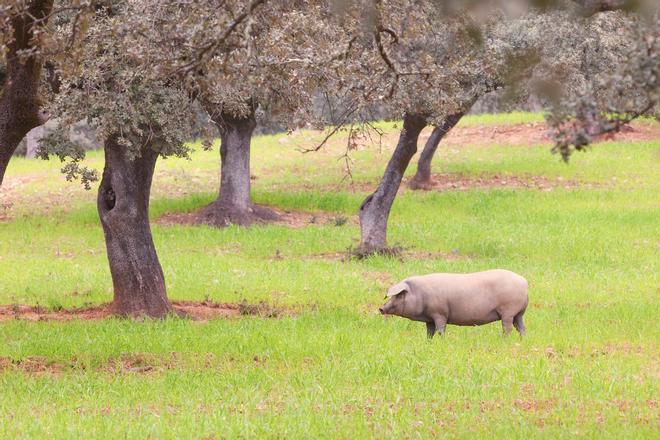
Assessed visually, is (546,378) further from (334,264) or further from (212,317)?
(334,264)

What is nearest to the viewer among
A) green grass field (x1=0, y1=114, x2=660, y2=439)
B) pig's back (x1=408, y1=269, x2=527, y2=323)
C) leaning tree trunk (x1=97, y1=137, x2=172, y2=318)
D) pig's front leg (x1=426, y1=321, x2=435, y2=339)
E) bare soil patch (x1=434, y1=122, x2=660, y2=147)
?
green grass field (x1=0, y1=114, x2=660, y2=439)

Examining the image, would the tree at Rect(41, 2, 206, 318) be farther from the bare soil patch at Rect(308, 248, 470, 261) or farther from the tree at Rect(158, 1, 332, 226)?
the bare soil patch at Rect(308, 248, 470, 261)

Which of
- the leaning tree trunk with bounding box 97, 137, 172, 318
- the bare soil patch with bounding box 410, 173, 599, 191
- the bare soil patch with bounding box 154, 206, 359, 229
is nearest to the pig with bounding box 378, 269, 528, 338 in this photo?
the leaning tree trunk with bounding box 97, 137, 172, 318

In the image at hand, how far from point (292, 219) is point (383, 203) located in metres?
7.00

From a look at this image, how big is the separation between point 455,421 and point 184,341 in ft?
16.5

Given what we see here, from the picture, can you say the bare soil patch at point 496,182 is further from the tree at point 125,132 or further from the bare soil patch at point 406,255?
the tree at point 125,132

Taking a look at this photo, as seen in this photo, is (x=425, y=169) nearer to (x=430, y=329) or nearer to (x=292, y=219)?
(x=292, y=219)

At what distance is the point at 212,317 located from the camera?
17.0 m

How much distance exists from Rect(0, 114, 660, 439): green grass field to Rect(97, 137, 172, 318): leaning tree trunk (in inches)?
39.2

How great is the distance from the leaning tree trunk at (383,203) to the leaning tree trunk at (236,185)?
6.19 meters

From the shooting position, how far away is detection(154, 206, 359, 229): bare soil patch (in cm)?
2973

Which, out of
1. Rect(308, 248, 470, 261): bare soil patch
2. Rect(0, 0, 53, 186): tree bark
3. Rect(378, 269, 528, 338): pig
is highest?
Rect(0, 0, 53, 186): tree bark

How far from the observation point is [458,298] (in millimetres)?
14172

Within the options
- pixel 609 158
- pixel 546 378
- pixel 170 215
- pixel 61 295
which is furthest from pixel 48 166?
pixel 546 378
